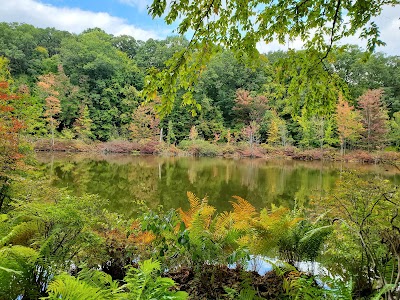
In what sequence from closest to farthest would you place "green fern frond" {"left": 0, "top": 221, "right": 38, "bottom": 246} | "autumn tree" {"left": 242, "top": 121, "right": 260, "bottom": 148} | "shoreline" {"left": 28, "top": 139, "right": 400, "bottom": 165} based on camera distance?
"green fern frond" {"left": 0, "top": 221, "right": 38, "bottom": 246}
"shoreline" {"left": 28, "top": 139, "right": 400, "bottom": 165}
"autumn tree" {"left": 242, "top": 121, "right": 260, "bottom": 148}

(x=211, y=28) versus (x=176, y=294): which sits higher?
(x=211, y=28)

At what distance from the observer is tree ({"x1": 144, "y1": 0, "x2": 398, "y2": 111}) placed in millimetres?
2273

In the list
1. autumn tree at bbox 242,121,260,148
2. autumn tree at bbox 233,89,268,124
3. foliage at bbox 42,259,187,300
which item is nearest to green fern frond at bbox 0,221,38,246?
foliage at bbox 42,259,187,300

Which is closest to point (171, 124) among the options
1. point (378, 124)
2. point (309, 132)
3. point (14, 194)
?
point (309, 132)

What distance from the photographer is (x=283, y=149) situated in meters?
25.2

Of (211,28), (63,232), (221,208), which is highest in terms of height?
(211,28)

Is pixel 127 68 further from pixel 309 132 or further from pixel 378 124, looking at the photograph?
pixel 378 124

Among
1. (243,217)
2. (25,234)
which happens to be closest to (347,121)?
(243,217)

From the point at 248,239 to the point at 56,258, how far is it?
1.47 metres

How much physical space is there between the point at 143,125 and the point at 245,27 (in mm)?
24323

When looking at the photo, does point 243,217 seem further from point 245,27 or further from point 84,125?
point 84,125

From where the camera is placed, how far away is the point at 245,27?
9.73ft

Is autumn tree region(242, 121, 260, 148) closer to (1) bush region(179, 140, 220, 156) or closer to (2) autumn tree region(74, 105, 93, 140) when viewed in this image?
(1) bush region(179, 140, 220, 156)

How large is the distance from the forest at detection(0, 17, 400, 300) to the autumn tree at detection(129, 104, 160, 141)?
117mm
